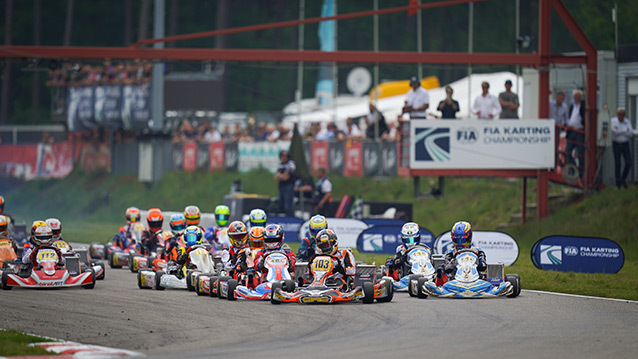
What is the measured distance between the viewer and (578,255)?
2106cm

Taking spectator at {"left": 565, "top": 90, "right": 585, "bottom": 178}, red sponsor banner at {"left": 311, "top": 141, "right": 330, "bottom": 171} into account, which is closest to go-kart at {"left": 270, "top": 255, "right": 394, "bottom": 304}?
spectator at {"left": 565, "top": 90, "right": 585, "bottom": 178}

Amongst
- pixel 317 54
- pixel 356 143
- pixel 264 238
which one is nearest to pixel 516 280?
pixel 264 238

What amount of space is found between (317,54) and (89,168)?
2065 cm

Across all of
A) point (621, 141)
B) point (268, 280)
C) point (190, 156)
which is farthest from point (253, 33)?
point (268, 280)

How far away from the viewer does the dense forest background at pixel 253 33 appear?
61375mm

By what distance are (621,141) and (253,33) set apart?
151 feet

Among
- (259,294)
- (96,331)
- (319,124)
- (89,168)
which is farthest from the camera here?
(89,168)

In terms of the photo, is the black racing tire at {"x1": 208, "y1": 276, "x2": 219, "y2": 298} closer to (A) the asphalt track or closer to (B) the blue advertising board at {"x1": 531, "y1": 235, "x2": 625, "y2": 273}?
(A) the asphalt track

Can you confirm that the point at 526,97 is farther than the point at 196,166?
No

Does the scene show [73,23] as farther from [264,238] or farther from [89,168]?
[264,238]

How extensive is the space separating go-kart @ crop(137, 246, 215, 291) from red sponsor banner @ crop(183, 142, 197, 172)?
2070 centimetres

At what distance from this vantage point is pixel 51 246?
60.6 ft

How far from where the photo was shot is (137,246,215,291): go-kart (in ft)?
62.2

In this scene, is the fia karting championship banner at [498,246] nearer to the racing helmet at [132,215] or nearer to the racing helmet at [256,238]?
the racing helmet at [256,238]
